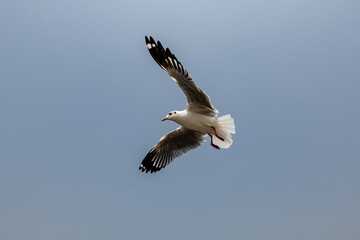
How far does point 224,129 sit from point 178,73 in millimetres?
929

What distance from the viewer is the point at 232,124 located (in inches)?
180

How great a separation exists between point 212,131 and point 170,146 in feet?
3.06

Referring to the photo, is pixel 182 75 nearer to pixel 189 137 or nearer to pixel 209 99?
pixel 209 99

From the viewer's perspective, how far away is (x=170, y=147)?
548cm

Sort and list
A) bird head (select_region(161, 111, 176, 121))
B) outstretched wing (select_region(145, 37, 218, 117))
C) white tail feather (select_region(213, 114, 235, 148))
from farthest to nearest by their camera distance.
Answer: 1. bird head (select_region(161, 111, 176, 121))
2. white tail feather (select_region(213, 114, 235, 148))
3. outstretched wing (select_region(145, 37, 218, 117))

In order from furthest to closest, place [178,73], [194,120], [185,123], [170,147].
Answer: [170,147], [185,123], [194,120], [178,73]

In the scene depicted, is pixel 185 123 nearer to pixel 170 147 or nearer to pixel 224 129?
pixel 224 129

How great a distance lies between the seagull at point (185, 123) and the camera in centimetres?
427

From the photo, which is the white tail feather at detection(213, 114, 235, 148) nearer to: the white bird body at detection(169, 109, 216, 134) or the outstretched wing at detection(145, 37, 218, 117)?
the white bird body at detection(169, 109, 216, 134)

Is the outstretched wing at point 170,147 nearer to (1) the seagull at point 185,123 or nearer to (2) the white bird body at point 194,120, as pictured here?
→ (1) the seagull at point 185,123

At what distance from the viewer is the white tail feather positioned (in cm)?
455

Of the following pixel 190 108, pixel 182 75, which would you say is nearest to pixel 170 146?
pixel 190 108

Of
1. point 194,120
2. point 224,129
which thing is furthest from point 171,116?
point 224,129

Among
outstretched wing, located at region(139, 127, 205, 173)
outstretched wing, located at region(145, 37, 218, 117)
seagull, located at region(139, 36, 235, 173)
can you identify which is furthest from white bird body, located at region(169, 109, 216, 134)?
outstretched wing, located at region(139, 127, 205, 173)
